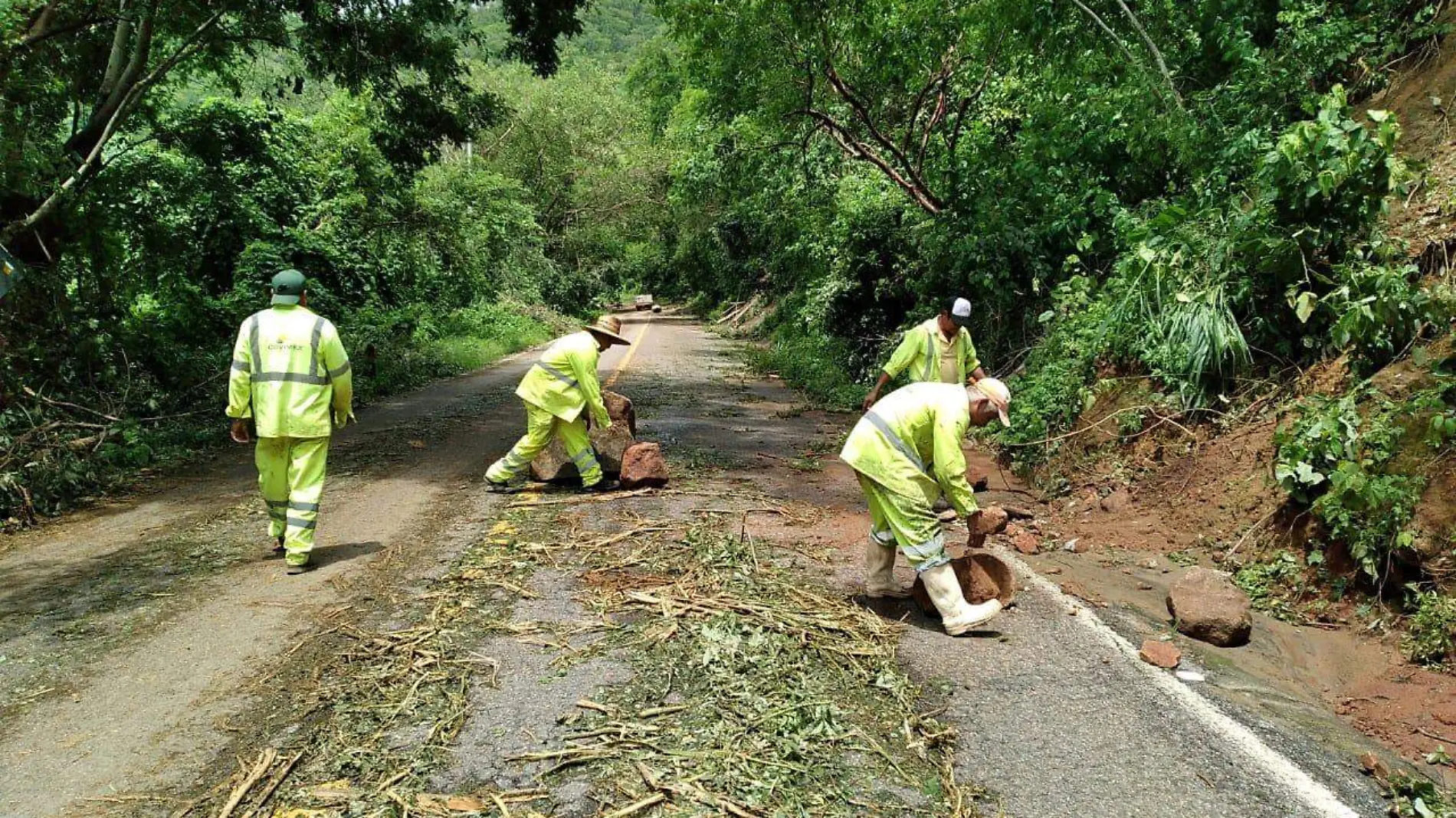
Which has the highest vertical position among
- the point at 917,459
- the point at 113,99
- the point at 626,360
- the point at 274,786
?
the point at 113,99

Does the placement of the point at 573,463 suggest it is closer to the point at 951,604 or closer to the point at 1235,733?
the point at 951,604

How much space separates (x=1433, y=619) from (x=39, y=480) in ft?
31.9

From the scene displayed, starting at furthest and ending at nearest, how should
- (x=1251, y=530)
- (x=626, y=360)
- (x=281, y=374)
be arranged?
1. (x=626, y=360)
2. (x=1251, y=530)
3. (x=281, y=374)

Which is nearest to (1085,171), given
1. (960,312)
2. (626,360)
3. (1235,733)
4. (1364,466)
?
(960,312)

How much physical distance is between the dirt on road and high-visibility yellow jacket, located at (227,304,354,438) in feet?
3.15

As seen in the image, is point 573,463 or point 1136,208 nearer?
point 573,463

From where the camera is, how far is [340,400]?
6.00 metres

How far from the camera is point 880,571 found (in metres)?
5.22

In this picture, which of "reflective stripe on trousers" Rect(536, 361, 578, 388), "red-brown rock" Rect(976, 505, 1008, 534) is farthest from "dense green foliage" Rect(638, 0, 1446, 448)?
"reflective stripe on trousers" Rect(536, 361, 578, 388)

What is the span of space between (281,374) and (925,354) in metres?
4.68

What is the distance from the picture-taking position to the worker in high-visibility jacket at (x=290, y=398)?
5648 millimetres

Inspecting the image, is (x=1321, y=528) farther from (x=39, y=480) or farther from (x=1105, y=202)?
(x=39, y=480)

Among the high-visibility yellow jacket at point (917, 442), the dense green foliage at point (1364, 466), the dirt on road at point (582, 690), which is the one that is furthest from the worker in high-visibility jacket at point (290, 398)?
the dense green foliage at point (1364, 466)

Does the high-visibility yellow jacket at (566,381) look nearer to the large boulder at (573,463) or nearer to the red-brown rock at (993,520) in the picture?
the large boulder at (573,463)
